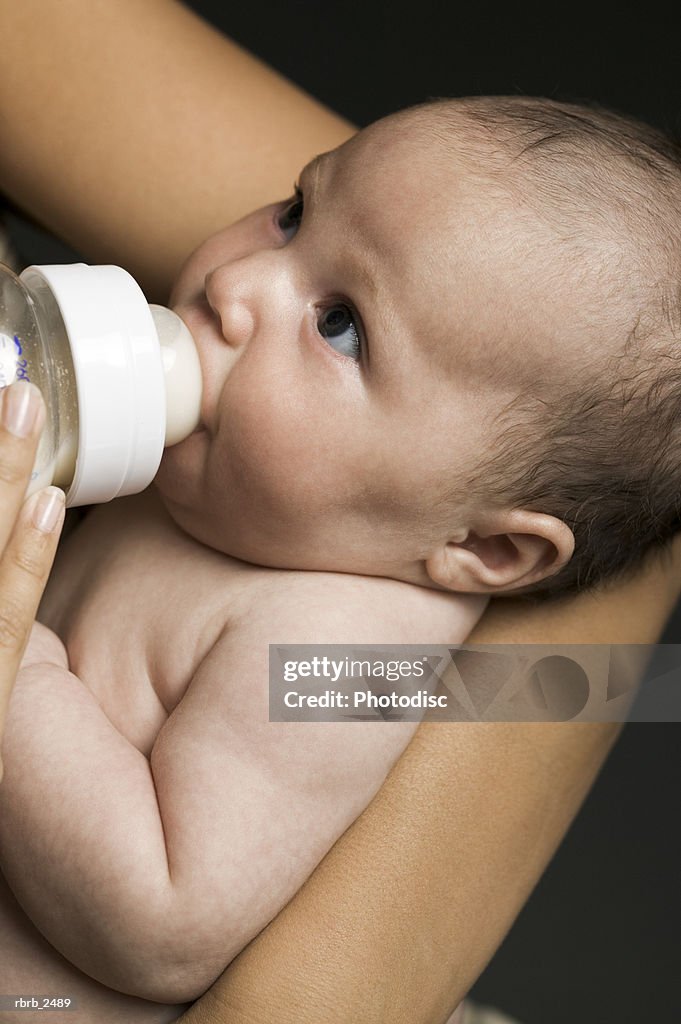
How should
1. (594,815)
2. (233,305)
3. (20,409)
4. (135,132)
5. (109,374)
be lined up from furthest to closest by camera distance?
1. (594,815)
2. (135,132)
3. (233,305)
4. (109,374)
5. (20,409)

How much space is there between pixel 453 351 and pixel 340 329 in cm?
9

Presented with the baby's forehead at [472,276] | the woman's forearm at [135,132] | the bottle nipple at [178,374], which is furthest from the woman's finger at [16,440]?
the woman's forearm at [135,132]

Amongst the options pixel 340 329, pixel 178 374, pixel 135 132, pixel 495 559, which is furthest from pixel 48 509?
pixel 135 132

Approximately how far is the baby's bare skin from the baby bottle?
169 millimetres

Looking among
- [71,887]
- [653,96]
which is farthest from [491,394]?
[653,96]

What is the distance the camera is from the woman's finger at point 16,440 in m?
0.76

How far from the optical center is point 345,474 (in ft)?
3.18

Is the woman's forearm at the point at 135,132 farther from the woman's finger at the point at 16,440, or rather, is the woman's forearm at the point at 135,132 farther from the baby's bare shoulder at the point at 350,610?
the woman's finger at the point at 16,440

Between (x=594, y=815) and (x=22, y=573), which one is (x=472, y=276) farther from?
(x=594, y=815)

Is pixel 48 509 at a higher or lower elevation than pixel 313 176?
lower

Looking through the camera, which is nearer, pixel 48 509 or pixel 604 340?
pixel 48 509

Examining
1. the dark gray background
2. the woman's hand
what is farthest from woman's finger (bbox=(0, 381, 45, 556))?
the dark gray background

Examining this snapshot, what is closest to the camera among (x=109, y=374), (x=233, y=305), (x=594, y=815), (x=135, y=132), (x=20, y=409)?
(x=20, y=409)

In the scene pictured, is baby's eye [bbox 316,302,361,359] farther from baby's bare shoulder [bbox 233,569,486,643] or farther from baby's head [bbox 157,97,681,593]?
baby's bare shoulder [bbox 233,569,486,643]
